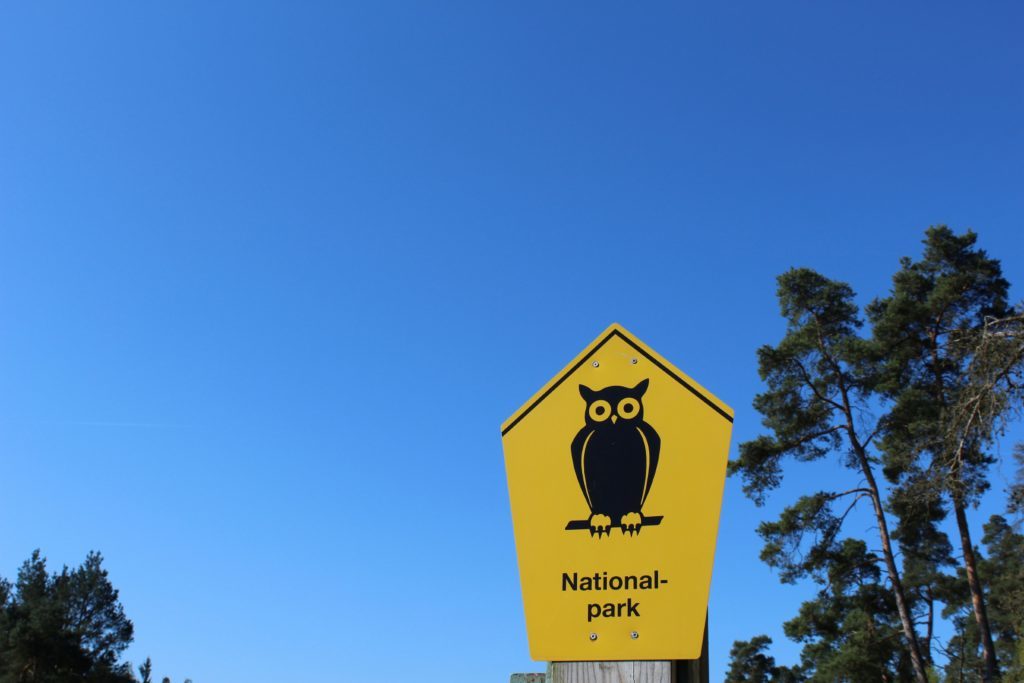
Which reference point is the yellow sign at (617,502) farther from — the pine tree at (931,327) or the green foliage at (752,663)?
the green foliage at (752,663)

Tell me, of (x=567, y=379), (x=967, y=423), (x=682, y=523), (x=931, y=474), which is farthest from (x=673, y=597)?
(x=931, y=474)

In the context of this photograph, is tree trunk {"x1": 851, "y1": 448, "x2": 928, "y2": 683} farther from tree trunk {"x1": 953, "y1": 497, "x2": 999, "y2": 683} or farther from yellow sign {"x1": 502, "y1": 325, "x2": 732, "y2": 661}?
yellow sign {"x1": 502, "y1": 325, "x2": 732, "y2": 661}

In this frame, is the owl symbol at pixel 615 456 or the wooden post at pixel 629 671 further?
the owl symbol at pixel 615 456

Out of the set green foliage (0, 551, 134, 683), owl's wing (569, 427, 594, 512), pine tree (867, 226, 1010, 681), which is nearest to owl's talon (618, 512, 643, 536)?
owl's wing (569, 427, 594, 512)

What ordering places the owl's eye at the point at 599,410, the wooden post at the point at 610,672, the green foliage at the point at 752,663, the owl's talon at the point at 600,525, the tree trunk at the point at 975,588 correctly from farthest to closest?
1. the green foliage at the point at 752,663
2. the tree trunk at the point at 975,588
3. the owl's eye at the point at 599,410
4. the owl's talon at the point at 600,525
5. the wooden post at the point at 610,672

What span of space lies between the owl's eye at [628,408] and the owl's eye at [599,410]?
0.03m

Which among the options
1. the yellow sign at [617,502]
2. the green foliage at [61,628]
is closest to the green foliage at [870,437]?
the yellow sign at [617,502]

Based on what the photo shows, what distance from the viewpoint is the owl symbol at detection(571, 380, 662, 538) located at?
1982 millimetres

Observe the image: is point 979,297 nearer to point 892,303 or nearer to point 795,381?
point 892,303

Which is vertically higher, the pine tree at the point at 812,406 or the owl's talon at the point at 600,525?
the pine tree at the point at 812,406

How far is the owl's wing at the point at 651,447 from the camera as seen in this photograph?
2.00m

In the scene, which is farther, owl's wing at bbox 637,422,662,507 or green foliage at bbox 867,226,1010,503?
green foliage at bbox 867,226,1010,503

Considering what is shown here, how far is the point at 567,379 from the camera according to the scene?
215 centimetres

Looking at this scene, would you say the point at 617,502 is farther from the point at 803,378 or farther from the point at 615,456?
the point at 803,378
